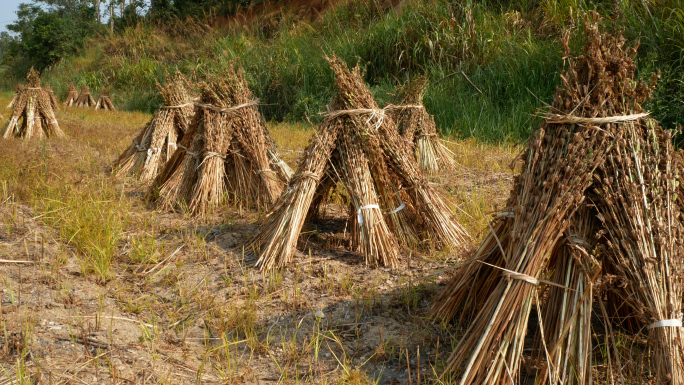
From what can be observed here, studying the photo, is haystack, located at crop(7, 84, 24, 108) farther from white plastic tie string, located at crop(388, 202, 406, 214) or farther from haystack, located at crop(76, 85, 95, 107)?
white plastic tie string, located at crop(388, 202, 406, 214)

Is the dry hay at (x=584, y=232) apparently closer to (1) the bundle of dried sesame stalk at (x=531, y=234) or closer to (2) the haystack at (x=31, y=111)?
(1) the bundle of dried sesame stalk at (x=531, y=234)

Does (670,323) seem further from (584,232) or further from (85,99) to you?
(85,99)

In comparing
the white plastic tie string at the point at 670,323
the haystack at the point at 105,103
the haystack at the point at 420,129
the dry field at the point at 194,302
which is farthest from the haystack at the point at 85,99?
the white plastic tie string at the point at 670,323

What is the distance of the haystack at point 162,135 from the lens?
547cm

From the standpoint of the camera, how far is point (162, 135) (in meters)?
5.50

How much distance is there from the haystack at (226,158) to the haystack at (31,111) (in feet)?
14.0

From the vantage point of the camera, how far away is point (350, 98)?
3.19 metres

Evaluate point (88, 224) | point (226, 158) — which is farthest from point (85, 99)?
point (88, 224)

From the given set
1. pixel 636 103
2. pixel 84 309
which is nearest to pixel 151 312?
pixel 84 309

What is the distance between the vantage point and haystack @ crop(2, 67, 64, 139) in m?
7.44

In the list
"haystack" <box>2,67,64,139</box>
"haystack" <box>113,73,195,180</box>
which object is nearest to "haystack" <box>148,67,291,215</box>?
"haystack" <box>113,73,195,180</box>

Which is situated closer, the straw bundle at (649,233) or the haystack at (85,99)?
the straw bundle at (649,233)

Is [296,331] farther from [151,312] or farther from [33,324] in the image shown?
[33,324]

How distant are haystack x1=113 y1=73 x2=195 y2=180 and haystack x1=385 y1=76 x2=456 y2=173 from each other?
2.13 m
